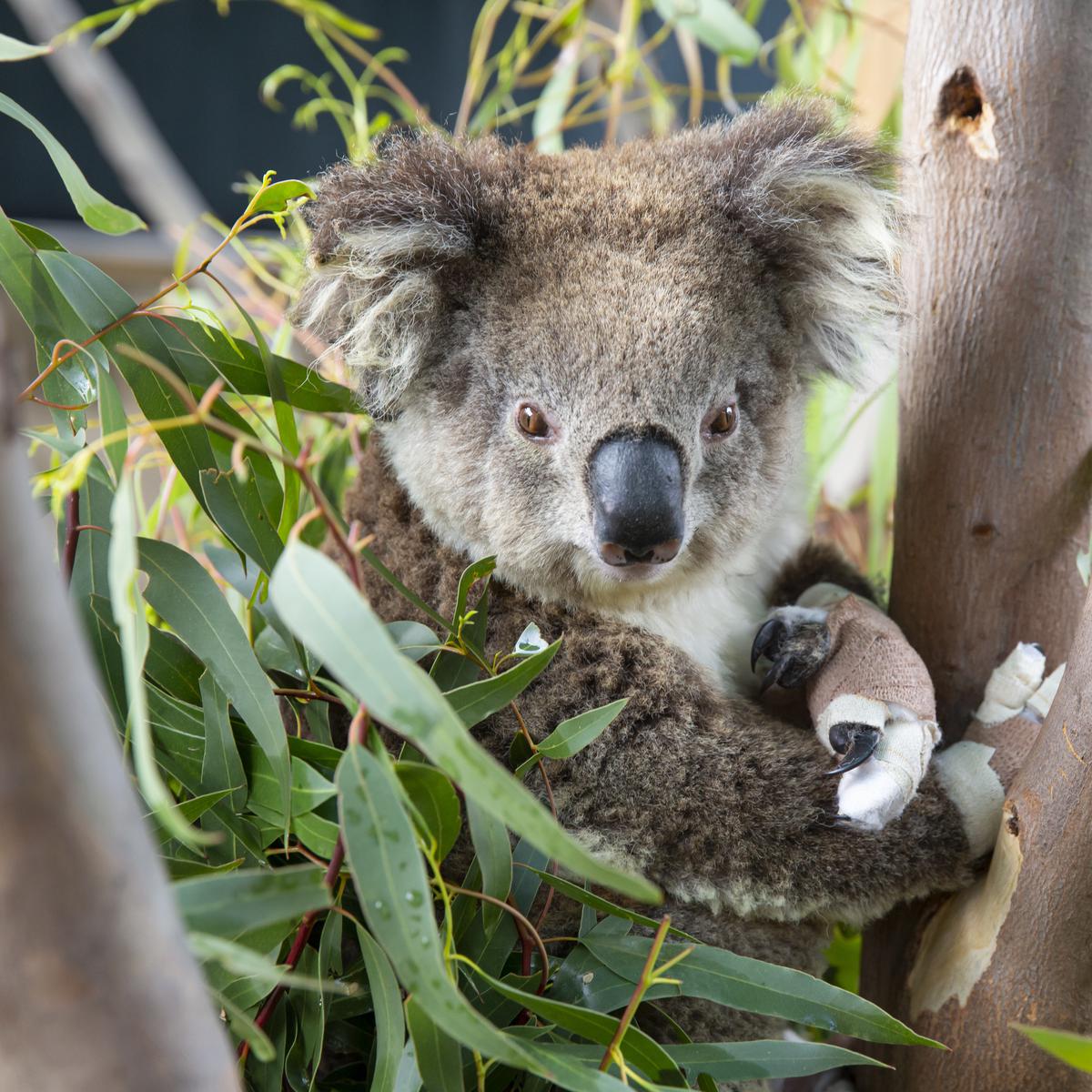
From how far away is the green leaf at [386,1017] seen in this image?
1103 millimetres

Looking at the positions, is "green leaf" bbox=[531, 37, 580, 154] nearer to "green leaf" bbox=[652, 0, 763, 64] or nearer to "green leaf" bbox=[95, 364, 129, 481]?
"green leaf" bbox=[652, 0, 763, 64]

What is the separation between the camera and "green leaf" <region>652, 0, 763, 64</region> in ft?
7.08

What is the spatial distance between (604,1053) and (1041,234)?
121 centimetres

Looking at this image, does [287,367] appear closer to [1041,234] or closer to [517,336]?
[517,336]

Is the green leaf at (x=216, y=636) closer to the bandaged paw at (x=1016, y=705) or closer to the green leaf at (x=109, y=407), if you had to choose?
the green leaf at (x=109, y=407)

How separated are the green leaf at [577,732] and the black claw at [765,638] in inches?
18.8

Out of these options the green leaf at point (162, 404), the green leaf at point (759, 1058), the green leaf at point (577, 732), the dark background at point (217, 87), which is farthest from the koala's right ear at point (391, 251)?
the dark background at point (217, 87)

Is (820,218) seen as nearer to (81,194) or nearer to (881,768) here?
(881,768)

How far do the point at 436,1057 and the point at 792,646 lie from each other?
80 cm

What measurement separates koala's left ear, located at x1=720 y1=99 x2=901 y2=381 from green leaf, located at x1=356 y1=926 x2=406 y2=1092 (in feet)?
3.57

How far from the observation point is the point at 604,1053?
113 centimetres

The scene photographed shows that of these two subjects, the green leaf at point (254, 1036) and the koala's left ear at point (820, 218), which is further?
the koala's left ear at point (820, 218)

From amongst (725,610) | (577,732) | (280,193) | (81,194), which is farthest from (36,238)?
(725,610)

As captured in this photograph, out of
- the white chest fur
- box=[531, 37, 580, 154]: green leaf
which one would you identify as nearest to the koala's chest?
the white chest fur
